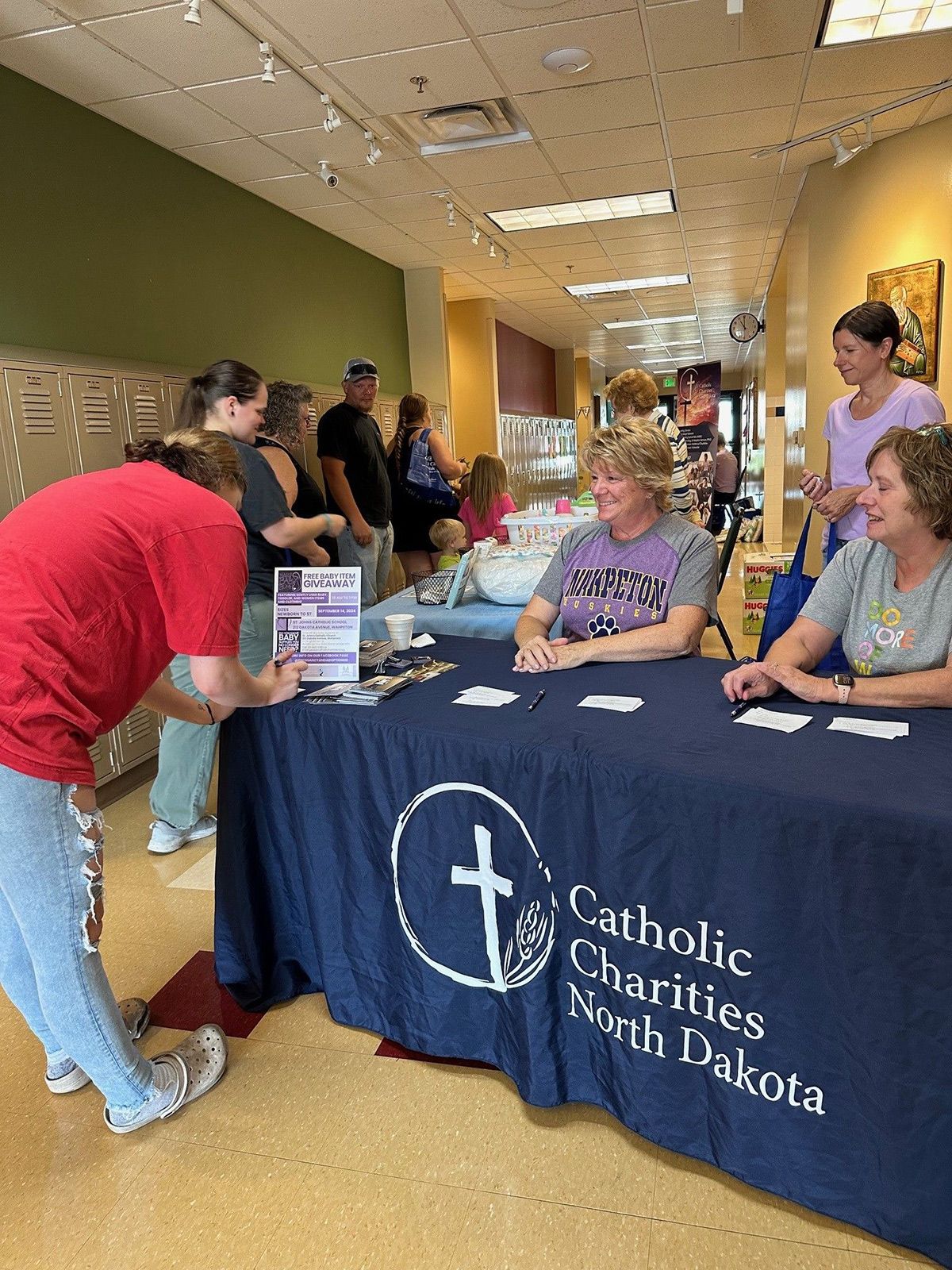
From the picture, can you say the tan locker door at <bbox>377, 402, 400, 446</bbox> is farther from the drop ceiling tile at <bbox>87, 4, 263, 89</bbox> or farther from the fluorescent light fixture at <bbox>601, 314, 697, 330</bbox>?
the fluorescent light fixture at <bbox>601, 314, 697, 330</bbox>

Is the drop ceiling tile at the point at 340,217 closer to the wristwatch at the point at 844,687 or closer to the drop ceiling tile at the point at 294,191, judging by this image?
the drop ceiling tile at the point at 294,191

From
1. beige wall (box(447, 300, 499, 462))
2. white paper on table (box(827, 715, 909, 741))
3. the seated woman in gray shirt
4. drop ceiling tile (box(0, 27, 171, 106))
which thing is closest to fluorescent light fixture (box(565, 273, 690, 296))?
beige wall (box(447, 300, 499, 462))

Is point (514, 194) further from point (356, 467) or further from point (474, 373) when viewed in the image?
point (474, 373)

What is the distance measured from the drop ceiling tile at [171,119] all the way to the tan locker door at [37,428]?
140cm

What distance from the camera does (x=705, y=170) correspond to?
5.21m

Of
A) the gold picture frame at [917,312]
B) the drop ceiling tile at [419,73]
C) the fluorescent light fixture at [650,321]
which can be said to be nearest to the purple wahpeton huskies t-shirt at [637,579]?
the drop ceiling tile at [419,73]

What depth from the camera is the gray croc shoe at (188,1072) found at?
177 cm

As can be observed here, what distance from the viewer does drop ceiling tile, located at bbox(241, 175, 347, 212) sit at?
496 cm

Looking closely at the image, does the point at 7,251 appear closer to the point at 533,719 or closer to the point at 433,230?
the point at 533,719

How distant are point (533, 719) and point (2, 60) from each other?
3.58 metres

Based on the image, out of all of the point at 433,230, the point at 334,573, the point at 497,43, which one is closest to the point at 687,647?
the point at 334,573

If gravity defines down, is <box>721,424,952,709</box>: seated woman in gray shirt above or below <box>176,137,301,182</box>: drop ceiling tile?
below

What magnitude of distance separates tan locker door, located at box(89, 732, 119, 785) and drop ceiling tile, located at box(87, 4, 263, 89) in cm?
276

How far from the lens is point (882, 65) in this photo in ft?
12.6
